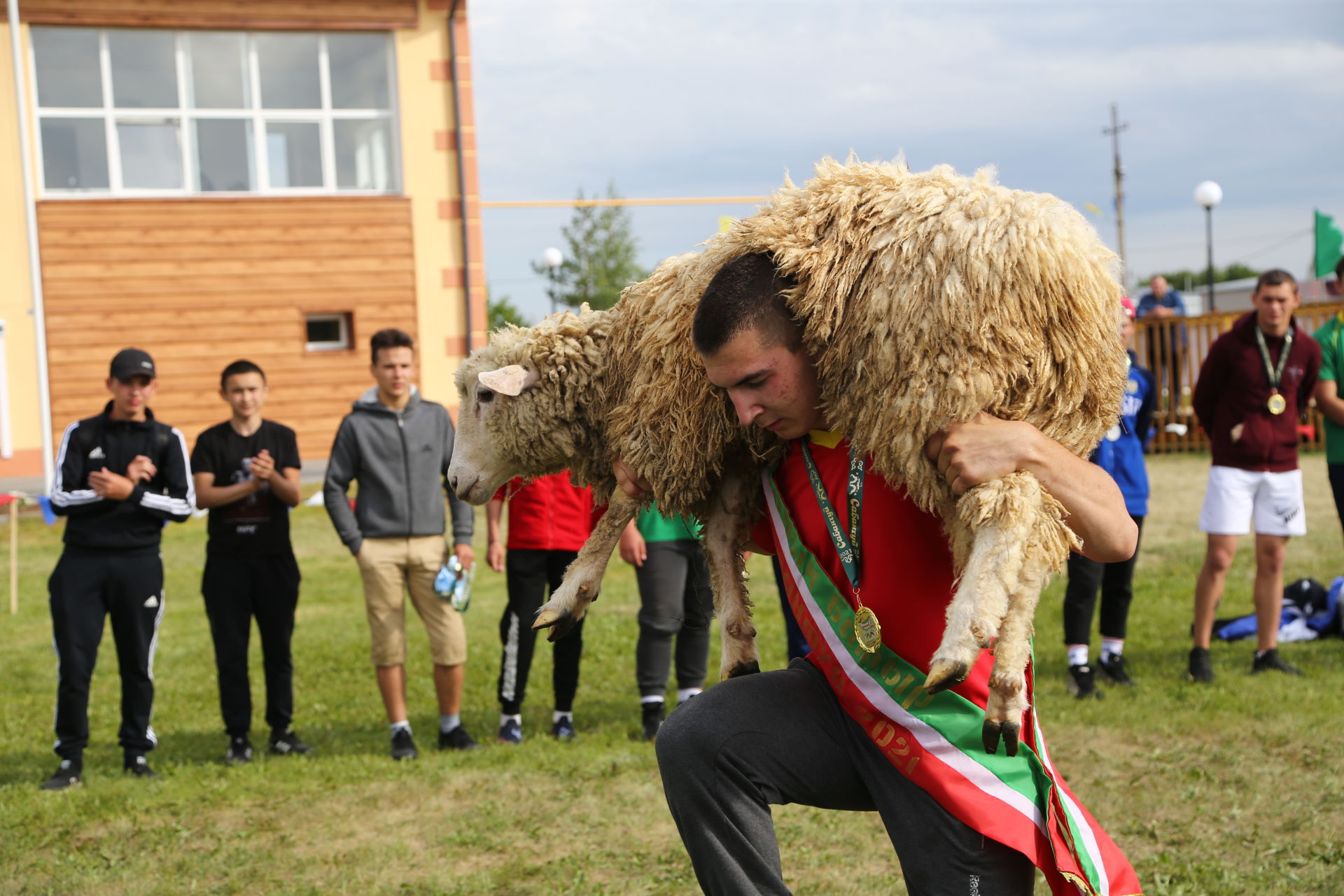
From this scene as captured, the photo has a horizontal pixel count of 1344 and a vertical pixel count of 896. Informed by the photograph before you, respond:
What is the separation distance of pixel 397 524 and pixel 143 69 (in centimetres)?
1363

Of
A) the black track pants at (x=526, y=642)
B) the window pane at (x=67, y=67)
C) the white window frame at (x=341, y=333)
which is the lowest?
the black track pants at (x=526, y=642)

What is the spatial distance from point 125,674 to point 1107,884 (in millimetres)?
5088

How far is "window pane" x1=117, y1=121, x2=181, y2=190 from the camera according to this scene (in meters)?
16.3

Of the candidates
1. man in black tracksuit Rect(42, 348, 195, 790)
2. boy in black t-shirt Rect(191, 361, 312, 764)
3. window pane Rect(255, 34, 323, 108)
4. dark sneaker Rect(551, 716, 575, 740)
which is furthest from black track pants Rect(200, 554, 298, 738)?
window pane Rect(255, 34, 323, 108)

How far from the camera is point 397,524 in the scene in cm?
591

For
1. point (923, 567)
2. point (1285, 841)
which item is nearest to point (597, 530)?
point (923, 567)

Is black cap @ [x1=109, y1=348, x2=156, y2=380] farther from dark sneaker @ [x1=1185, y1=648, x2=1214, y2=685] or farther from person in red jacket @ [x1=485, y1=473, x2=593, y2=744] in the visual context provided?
dark sneaker @ [x1=1185, y1=648, x2=1214, y2=685]

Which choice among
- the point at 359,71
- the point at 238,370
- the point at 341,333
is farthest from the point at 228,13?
the point at 238,370

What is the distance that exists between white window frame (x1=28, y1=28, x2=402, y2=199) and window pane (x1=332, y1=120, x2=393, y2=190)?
7cm

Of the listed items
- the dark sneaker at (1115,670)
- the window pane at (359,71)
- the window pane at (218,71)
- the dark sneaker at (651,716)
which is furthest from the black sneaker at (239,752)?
the window pane at (359,71)

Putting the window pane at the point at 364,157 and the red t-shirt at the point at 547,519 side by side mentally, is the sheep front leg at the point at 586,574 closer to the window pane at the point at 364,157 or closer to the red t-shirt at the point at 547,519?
the red t-shirt at the point at 547,519

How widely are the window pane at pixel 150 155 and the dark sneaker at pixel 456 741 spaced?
1345 cm

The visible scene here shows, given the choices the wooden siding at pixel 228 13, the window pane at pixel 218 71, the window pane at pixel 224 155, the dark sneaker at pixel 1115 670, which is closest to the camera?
the dark sneaker at pixel 1115 670

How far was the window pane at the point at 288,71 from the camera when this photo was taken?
16.7 meters
